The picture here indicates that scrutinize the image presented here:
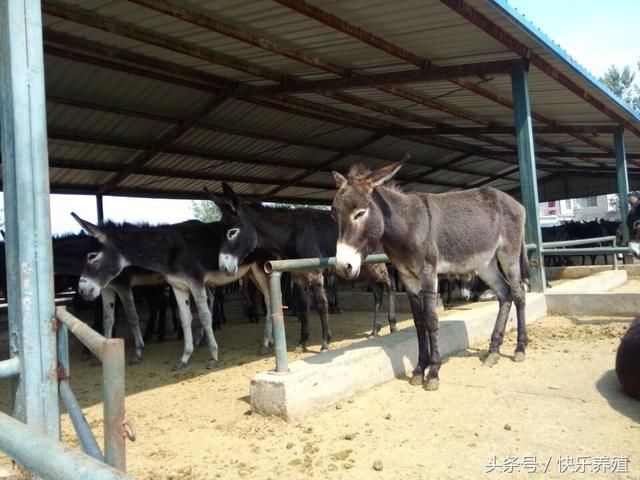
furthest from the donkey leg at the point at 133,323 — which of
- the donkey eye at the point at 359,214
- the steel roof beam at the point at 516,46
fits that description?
the steel roof beam at the point at 516,46

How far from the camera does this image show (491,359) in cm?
529

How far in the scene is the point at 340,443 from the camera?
11.4ft

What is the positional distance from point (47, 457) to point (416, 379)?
392 cm

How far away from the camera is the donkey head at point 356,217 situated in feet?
13.9

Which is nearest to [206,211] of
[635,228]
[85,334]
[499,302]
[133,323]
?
[133,323]

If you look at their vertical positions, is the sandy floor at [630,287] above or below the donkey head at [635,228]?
below

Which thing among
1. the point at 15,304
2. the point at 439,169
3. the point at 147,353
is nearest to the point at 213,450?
the point at 15,304

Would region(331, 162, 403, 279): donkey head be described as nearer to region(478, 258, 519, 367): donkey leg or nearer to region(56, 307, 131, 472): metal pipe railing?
region(478, 258, 519, 367): donkey leg

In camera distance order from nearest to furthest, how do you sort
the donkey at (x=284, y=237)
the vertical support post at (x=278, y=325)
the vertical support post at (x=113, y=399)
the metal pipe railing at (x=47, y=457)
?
the metal pipe railing at (x=47, y=457) < the vertical support post at (x=113, y=399) < the vertical support post at (x=278, y=325) < the donkey at (x=284, y=237)

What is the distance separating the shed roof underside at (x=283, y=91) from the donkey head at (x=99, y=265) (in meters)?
2.89

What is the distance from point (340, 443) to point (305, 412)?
1.86 feet

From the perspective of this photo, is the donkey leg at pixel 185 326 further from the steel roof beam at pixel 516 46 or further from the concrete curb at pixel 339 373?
the steel roof beam at pixel 516 46

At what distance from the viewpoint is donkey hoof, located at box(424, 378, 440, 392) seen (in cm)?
449

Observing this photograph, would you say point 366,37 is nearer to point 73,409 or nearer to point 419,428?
point 419,428
